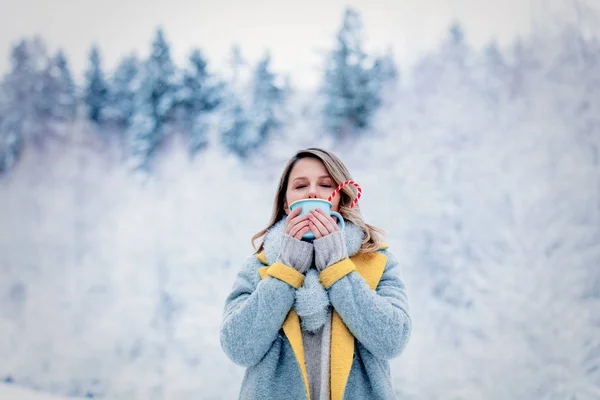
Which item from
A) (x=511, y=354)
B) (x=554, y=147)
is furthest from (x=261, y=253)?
(x=554, y=147)

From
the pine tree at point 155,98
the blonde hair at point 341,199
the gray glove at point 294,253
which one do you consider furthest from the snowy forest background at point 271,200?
the gray glove at point 294,253

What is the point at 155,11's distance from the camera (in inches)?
96.7

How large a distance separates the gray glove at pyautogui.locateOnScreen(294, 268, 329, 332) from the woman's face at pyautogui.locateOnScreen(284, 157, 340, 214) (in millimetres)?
187

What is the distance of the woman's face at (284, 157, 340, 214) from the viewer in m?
0.99

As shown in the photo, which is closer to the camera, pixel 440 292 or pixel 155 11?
pixel 440 292

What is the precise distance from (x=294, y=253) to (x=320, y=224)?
73mm

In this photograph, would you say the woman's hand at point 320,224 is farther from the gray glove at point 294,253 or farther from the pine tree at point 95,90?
the pine tree at point 95,90

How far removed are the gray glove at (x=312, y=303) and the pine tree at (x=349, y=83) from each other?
1.57 m

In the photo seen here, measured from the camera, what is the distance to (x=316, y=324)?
33.7 inches

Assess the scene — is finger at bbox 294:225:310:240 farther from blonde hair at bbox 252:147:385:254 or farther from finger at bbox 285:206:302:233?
blonde hair at bbox 252:147:385:254

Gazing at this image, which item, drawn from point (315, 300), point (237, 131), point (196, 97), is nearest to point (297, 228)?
point (315, 300)

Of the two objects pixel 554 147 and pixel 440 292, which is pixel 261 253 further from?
pixel 554 147

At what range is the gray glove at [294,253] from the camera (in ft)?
2.88

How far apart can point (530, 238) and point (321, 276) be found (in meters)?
1.57
